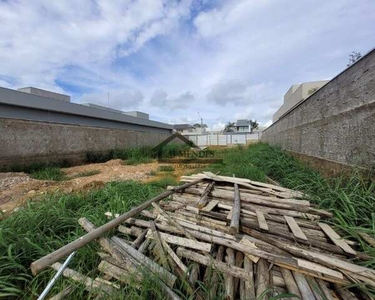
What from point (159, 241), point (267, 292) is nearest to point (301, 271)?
point (267, 292)

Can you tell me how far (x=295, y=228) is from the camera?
197 cm

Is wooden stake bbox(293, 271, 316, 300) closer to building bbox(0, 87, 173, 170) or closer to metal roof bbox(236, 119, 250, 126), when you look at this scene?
building bbox(0, 87, 173, 170)

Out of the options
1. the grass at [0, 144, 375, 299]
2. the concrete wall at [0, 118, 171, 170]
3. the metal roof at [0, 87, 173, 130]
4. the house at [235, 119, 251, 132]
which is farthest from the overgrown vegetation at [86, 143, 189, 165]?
the house at [235, 119, 251, 132]

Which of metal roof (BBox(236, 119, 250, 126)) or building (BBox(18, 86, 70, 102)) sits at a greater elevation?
metal roof (BBox(236, 119, 250, 126))

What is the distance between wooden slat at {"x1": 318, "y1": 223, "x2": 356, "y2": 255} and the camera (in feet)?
5.39

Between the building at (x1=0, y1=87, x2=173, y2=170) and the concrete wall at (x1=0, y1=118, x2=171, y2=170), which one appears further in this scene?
the building at (x1=0, y1=87, x2=173, y2=170)

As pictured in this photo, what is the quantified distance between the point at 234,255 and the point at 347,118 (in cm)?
272

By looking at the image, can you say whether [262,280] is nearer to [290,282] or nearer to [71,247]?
[290,282]

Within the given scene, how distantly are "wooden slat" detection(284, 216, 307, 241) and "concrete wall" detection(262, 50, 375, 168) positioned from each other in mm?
1243

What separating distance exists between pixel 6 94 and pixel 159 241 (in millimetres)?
9175

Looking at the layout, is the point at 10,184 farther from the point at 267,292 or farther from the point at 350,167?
the point at 350,167

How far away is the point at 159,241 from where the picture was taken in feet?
6.15

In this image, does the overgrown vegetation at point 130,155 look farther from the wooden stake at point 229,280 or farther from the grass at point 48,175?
the wooden stake at point 229,280

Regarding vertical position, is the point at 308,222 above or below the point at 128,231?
above
